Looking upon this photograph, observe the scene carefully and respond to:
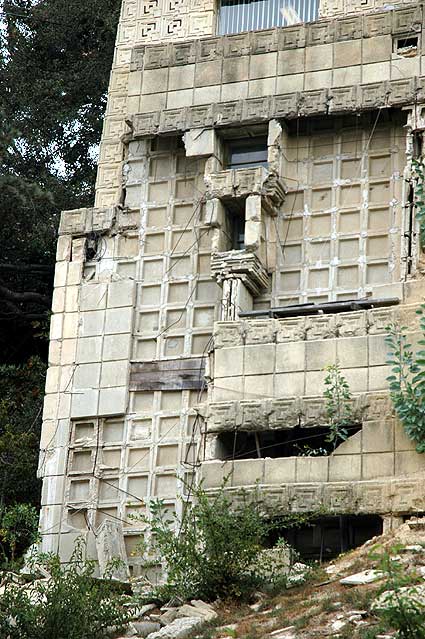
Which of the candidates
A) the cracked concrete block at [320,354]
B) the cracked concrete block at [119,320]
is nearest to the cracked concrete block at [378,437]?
the cracked concrete block at [320,354]

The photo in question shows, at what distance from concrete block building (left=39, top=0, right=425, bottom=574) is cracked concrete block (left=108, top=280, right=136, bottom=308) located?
0.04m

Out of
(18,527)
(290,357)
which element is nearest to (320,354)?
(290,357)

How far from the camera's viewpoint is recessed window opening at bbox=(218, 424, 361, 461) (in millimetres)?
28188

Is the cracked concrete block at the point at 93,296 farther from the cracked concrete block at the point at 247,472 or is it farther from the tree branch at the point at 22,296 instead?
the tree branch at the point at 22,296

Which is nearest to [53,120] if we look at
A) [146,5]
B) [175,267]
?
[146,5]

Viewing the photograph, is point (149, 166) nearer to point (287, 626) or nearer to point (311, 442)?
point (311, 442)

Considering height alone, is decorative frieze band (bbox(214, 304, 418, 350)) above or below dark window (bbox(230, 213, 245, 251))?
below

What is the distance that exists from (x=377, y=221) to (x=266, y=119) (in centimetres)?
286

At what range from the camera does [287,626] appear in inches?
882

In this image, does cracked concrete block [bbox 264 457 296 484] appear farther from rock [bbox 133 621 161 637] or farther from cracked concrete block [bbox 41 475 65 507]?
cracked concrete block [bbox 41 475 65 507]

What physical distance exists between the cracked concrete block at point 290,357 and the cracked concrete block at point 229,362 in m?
0.68

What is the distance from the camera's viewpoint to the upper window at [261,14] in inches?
1268

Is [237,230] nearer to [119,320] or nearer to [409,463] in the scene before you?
[119,320]

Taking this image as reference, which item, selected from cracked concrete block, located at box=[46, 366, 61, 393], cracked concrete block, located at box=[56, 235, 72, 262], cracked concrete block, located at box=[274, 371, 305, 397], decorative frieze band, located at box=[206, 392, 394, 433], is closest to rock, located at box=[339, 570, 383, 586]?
decorative frieze band, located at box=[206, 392, 394, 433]
